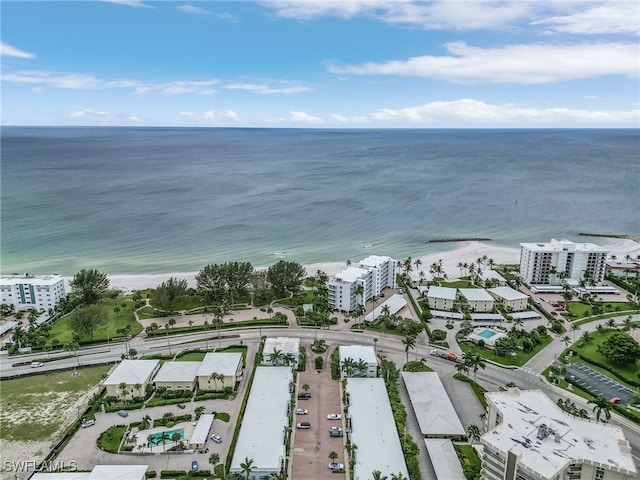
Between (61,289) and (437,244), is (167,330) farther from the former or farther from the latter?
(437,244)

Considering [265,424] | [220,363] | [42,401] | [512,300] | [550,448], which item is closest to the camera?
[550,448]

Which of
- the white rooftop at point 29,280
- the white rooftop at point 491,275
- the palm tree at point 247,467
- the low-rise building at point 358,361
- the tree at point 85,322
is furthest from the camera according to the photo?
the white rooftop at point 491,275

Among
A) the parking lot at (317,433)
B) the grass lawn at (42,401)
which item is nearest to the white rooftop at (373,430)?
the parking lot at (317,433)

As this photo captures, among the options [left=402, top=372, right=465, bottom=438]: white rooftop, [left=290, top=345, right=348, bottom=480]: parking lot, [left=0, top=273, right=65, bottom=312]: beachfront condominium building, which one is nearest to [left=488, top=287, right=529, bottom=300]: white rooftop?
[left=402, top=372, right=465, bottom=438]: white rooftop

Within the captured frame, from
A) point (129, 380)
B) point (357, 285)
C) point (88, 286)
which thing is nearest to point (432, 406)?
point (357, 285)

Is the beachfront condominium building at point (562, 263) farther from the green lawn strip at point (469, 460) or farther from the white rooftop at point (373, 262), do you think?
the green lawn strip at point (469, 460)

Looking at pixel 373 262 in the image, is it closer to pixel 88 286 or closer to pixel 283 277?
pixel 283 277

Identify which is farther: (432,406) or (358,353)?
(358,353)
